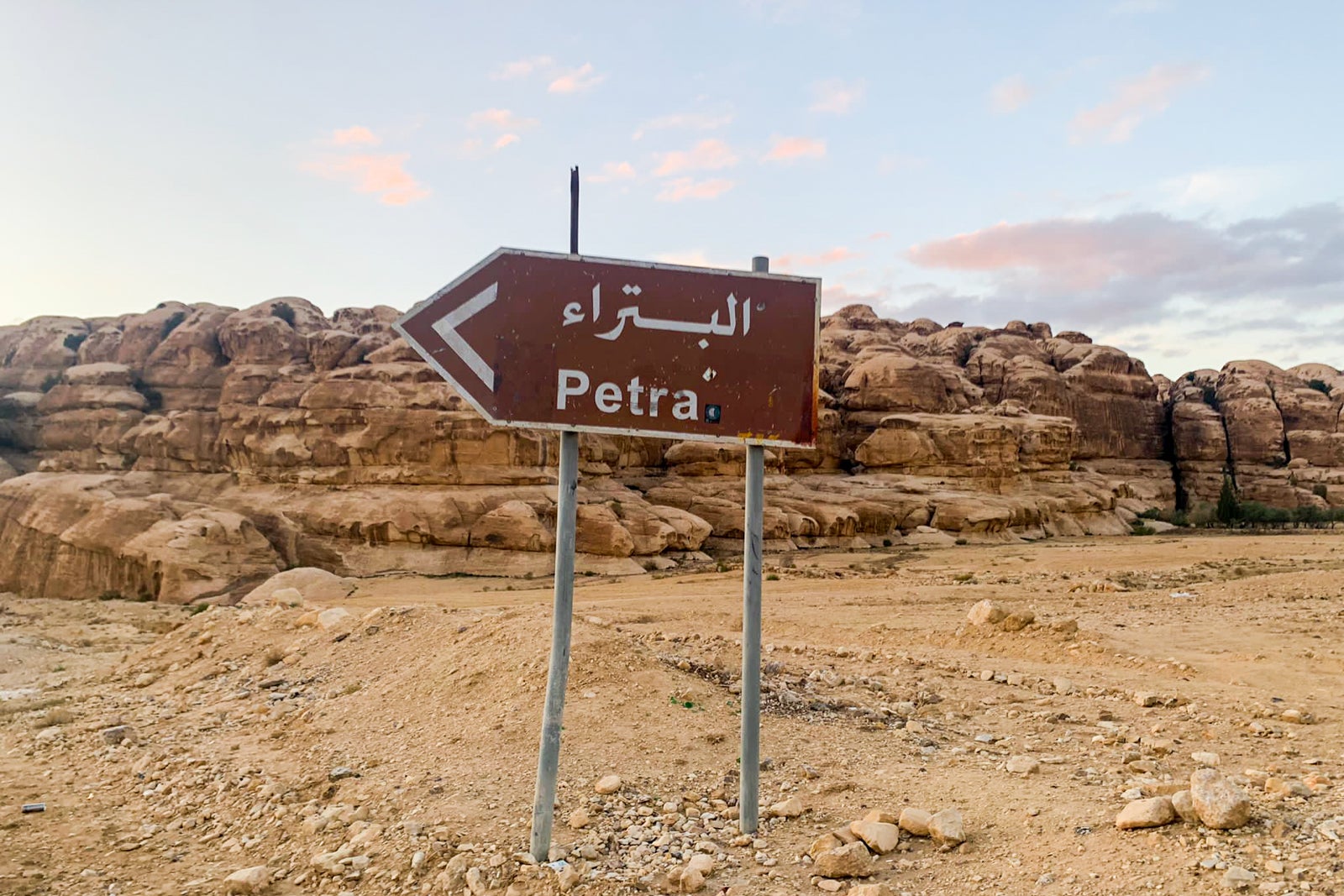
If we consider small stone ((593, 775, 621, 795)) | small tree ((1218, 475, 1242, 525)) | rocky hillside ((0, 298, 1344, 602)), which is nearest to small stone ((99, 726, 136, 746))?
small stone ((593, 775, 621, 795))

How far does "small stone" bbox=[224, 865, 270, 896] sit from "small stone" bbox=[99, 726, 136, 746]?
3522mm

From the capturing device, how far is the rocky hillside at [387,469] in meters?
32.2

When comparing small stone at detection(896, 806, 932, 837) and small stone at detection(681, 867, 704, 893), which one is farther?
small stone at detection(896, 806, 932, 837)

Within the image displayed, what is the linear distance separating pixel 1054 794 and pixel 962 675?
4012 mm

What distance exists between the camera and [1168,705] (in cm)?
720

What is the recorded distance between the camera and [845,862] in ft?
12.7

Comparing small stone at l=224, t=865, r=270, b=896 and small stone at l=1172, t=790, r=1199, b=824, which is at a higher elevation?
small stone at l=1172, t=790, r=1199, b=824

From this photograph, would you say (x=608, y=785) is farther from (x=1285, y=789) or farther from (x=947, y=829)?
(x=1285, y=789)

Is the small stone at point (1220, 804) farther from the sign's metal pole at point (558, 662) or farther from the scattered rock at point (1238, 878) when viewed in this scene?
the sign's metal pole at point (558, 662)

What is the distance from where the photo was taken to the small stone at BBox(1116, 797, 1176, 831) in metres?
3.94

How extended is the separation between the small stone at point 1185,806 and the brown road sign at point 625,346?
254 cm

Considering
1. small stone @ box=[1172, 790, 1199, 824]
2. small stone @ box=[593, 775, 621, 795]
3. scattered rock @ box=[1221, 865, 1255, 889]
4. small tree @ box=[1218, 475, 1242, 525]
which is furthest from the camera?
small tree @ box=[1218, 475, 1242, 525]

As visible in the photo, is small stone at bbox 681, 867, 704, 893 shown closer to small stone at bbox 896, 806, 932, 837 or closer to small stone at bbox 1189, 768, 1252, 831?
small stone at bbox 896, 806, 932, 837

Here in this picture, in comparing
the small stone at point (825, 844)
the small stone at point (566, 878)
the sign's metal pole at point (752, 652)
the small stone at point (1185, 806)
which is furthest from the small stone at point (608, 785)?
the small stone at point (1185, 806)
